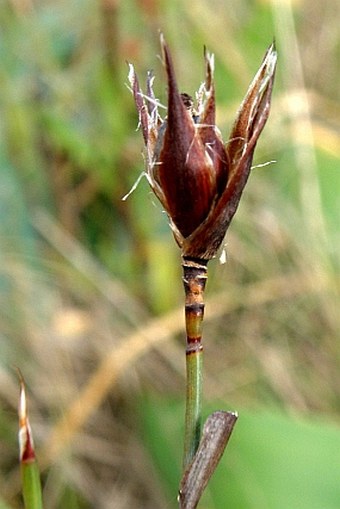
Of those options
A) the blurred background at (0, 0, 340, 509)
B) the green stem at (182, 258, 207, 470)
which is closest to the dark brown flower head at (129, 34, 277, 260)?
the green stem at (182, 258, 207, 470)

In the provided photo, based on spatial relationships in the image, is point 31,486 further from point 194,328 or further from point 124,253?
point 124,253

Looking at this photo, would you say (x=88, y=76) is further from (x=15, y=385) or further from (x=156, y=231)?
(x=15, y=385)

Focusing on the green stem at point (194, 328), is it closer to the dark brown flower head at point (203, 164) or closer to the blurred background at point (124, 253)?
the dark brown flower head at point (203, 164)

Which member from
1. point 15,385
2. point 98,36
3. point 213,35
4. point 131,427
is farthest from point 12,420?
point 213,35

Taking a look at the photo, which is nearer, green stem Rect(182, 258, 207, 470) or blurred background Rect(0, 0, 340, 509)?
green stem Rect(182, 258, 207, 470)

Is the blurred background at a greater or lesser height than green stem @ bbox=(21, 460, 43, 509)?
greater

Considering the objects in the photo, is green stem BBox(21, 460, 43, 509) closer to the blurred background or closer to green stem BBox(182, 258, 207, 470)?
green stem BBox(182, 258, 207, 470)
